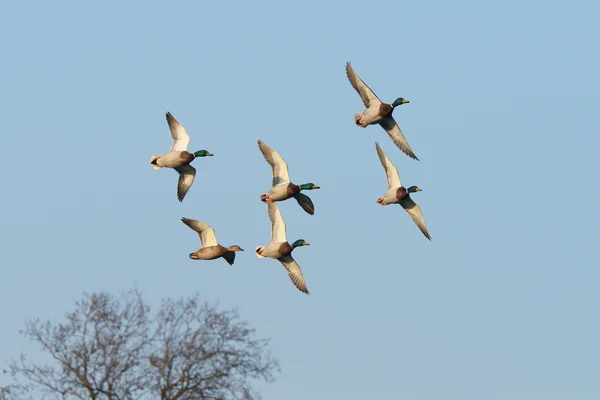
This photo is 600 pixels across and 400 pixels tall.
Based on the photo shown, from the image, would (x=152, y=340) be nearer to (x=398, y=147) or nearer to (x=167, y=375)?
(x=167, y=375)

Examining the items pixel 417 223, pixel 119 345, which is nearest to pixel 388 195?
pixel 417 223

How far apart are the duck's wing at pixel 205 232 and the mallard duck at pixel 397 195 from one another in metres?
5.24

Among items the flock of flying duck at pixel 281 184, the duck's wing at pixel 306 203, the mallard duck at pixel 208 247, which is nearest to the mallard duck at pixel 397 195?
the flock of flying duck at pixel 281 184

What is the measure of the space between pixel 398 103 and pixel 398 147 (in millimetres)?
1372

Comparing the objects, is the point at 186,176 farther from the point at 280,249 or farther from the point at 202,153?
the point at 280,249

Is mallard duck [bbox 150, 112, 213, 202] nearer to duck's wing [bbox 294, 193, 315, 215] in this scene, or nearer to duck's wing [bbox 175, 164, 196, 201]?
duck's wing [bbox 175, 164, 196, 201]

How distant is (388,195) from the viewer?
125 metres

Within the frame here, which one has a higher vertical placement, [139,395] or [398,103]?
[398,103]

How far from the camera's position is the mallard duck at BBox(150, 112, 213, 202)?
406 feet

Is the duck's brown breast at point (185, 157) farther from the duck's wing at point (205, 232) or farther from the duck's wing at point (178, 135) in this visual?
the duck's wing at point (205, 232)

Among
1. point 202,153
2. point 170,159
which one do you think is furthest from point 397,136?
point 170,159

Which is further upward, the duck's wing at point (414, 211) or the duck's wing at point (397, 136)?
the duck's wing at point (397, 136)

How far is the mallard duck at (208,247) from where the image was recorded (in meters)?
123

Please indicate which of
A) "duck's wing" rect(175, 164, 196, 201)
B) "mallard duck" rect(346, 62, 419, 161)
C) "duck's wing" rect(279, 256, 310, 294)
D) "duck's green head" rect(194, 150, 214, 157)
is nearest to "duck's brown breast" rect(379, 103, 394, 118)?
"mallard duck" rect(346, 62, 419, 161)
